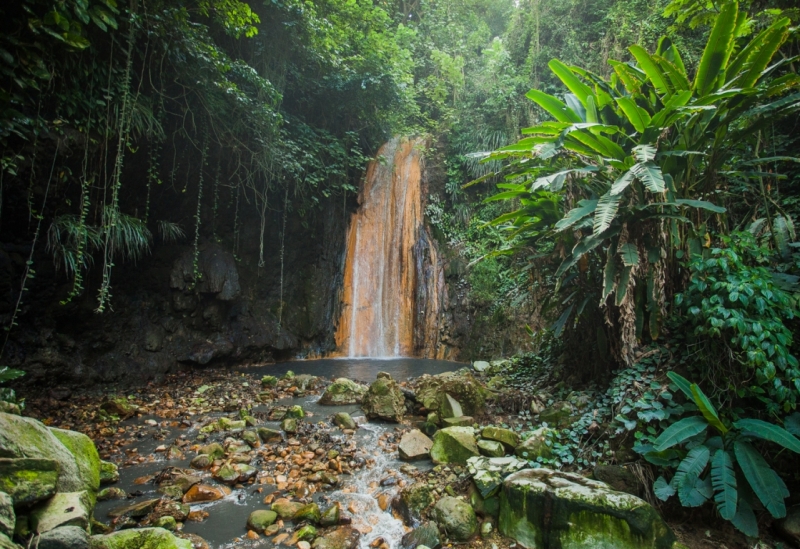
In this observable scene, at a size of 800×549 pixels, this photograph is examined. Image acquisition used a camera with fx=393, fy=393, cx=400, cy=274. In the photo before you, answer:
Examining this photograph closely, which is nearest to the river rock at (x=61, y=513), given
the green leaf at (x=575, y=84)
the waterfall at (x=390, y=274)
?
the green leaf at (x=575, y=84)

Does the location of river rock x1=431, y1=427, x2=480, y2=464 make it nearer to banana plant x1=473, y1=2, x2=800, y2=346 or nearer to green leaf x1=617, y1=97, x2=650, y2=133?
banana plant x1=473, y1=2, x2=800, y2=346

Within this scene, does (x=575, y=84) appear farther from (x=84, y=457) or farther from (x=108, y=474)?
(x=108, y=474)

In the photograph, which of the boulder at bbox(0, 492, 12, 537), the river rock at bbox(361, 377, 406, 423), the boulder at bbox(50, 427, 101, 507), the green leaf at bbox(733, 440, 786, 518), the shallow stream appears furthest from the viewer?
the river rock at bbox(361, 377, 406, 423)

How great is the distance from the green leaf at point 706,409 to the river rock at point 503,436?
58.1 inches

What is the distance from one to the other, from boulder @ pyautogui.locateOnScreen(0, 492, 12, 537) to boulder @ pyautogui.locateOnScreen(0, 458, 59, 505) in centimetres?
18

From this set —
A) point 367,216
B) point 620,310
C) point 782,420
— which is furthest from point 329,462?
point 367,216

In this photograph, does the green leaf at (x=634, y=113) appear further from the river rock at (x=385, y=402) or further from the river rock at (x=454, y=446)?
the river rock at (x=385, y=402)

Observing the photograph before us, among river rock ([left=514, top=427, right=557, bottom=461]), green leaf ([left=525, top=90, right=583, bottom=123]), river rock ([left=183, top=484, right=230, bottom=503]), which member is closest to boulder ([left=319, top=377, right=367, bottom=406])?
river rock ([left=183, top=484, right=230, bottom=503])

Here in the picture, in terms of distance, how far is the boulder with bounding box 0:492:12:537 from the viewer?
67.4 inches

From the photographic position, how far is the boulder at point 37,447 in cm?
221

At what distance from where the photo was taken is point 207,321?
8.51m

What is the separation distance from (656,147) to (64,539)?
16.0 ft

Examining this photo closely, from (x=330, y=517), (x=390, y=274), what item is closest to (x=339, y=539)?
(x=330, y=517)

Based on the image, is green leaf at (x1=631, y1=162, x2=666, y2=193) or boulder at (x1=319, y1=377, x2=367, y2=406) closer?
green leaf at (x1=631, y1=162, x2=666, y2=193)
